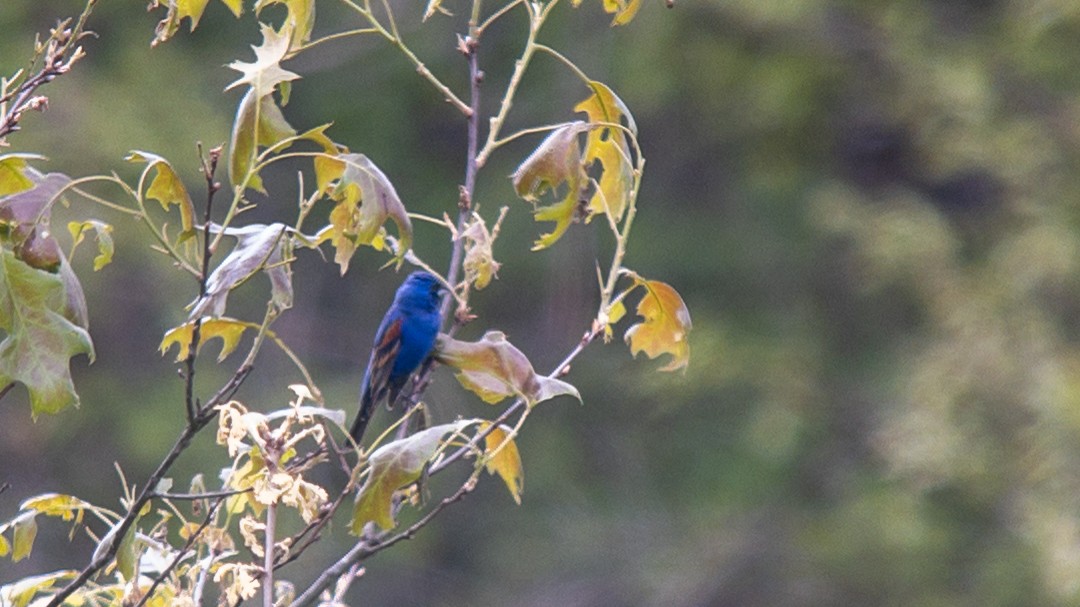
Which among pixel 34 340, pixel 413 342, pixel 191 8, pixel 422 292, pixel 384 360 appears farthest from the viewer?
pixel 422 292

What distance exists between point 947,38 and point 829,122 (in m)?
0.89

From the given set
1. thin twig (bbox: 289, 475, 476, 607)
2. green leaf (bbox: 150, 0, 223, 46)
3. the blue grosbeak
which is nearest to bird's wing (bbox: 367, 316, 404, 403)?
the blue grosbeak

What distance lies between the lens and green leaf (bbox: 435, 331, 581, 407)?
1.59m

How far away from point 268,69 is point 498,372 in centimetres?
41

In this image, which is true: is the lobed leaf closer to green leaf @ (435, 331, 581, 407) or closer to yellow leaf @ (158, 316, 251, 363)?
green leaf @ (435, 331, 581, 407)

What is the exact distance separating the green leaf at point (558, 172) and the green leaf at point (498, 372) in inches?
5.0

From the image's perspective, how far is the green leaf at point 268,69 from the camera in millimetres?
1448

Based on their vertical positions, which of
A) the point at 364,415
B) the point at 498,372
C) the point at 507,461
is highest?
the point at 498,372

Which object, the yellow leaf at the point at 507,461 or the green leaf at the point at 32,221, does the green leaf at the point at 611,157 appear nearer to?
the yellow leaf at the point at 507,461

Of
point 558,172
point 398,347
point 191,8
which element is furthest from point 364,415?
point 191,8

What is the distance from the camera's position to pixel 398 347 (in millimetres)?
2459

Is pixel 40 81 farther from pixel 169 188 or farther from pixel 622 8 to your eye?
pixel 622 8

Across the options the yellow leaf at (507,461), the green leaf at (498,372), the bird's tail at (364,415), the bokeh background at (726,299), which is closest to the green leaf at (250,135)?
the green leaf at (498,372)

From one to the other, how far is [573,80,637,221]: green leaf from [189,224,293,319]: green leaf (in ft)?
1.25
